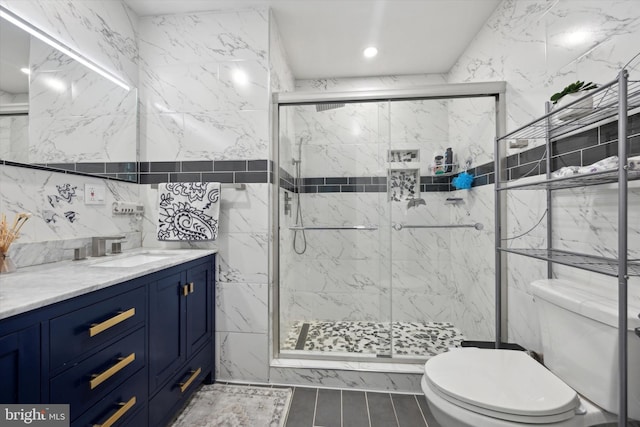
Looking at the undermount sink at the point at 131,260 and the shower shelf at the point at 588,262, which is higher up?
the shower shelf at the point at 588,262

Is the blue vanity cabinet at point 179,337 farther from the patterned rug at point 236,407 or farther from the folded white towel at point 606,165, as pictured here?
the folded white towel at point 606,165

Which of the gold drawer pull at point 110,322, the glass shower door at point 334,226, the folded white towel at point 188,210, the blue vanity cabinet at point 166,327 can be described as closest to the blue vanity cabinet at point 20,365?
the gold drawer pull at point 110,322

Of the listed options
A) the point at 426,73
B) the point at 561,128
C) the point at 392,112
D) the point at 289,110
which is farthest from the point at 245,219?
the point at 426,73

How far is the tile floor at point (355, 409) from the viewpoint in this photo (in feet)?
4.94

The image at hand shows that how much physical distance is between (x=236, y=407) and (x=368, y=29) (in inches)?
105

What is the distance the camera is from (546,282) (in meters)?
1.26

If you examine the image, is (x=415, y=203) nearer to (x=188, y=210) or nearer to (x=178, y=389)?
(x=188, y=210)

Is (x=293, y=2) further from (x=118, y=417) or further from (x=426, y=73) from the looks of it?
(x=118, y=417)

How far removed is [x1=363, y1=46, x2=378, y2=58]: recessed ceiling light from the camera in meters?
2.40

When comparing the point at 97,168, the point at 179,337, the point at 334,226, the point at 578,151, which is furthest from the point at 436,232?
the point at 97,168

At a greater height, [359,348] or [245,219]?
[245,219]

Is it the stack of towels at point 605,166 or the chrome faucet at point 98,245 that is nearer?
the stack of towels at point 605,166

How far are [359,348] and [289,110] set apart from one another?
177 cm

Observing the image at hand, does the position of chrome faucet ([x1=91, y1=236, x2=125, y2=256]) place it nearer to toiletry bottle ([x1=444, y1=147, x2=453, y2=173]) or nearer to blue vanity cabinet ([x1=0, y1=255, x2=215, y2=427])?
blue vanity cabinet ([x1=0, y1=255, x2=215, y2=427])
